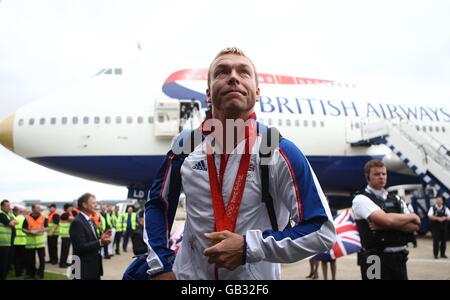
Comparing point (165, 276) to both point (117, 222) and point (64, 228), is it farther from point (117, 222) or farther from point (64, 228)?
point (117, 222)

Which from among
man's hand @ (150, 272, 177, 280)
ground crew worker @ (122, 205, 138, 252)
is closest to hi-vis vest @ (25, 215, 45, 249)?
ground crew worker @ (122, 205, 138, 252)

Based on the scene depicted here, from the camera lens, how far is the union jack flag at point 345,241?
21.0ft

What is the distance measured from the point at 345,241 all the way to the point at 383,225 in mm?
3274

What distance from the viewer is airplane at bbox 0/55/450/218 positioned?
11.9 m

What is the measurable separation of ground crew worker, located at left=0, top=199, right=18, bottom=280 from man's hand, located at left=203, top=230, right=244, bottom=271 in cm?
777

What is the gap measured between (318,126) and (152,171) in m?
6.07

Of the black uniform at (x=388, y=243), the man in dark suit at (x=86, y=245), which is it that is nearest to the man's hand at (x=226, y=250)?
the black uniform at (x=388, y=243)

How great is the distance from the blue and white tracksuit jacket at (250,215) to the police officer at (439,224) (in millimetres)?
9967

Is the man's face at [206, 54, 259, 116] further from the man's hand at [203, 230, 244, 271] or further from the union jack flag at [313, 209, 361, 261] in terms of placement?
the union jack flag at [313, 209, 361, 261]

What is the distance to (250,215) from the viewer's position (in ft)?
4.96

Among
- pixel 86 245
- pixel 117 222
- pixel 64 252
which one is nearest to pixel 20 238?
pixel 64 252

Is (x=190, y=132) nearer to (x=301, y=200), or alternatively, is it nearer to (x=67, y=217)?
(x=301, y=200)

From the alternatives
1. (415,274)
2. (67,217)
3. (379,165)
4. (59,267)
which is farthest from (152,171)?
(379,165)
